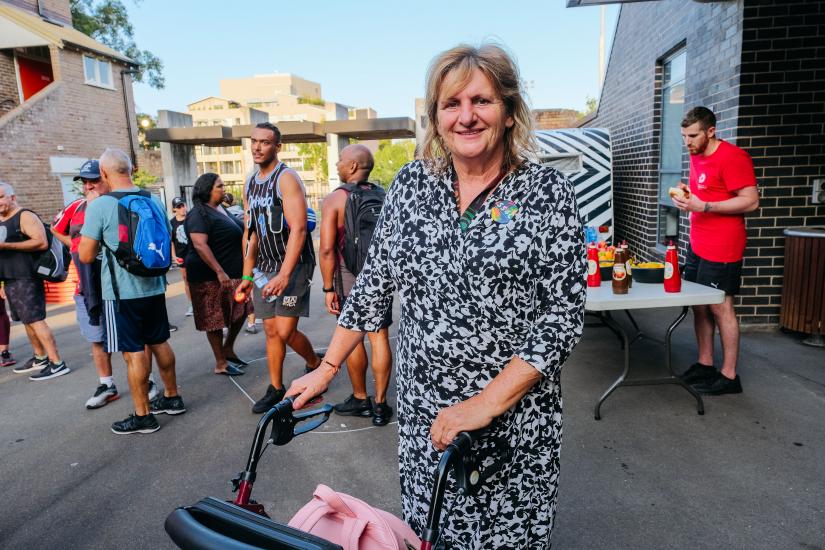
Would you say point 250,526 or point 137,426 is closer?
point 250,526

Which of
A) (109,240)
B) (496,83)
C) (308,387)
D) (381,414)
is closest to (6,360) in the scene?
(109,240)

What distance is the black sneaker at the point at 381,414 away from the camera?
14.1 feet

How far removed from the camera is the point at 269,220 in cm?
441

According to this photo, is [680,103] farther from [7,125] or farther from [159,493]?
[7,125]

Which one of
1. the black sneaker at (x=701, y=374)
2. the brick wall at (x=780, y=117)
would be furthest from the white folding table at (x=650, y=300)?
the brick wall at (x=780, y=117)

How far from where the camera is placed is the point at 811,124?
5.83 metres

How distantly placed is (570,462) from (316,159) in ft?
194

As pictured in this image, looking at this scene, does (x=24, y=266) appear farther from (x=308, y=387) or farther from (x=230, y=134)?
(x=230, y=134)

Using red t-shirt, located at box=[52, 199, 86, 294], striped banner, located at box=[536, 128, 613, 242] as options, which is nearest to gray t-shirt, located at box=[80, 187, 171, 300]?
red t-shirt, located at box=[52, 199, 86, 294]

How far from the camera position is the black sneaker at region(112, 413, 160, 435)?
4.30 m

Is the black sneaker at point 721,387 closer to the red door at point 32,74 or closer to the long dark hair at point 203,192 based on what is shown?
the long dark hair at point 203,192

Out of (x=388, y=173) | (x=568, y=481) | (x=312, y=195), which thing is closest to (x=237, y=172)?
(x=388, y=173)

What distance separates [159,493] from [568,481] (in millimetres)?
2501

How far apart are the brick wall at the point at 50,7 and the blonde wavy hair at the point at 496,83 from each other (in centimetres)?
2481
